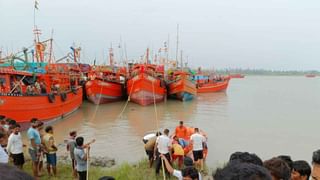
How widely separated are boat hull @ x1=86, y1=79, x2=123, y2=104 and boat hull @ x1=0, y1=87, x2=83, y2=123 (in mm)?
8671

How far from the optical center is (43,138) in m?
7.50

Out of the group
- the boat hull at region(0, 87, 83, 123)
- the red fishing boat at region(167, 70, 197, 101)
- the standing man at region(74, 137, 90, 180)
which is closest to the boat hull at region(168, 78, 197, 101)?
the red fishing boat at region(167, 70, 197, 101)

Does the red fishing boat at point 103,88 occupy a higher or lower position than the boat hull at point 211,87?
higher

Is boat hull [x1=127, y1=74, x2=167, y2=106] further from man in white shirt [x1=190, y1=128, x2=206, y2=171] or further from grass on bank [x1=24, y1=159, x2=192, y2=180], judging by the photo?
grass on bank [x1=24, y1=159, x2=192, y2=180]

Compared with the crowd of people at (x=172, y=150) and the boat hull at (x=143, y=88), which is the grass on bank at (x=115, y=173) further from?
the boat hull at (x=143, y=88)

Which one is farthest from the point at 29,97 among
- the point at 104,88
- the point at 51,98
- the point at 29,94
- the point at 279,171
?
the point at 104,88

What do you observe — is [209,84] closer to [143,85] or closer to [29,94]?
[143,85]

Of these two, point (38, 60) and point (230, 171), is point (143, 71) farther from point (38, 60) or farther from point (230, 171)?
point (230, 171)

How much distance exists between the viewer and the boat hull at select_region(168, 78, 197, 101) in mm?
32156

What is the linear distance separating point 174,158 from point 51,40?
16.3m

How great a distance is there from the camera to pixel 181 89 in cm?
3231

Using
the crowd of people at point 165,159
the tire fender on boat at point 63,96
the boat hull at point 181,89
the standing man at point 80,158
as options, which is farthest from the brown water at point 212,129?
the standing man at point 80,158

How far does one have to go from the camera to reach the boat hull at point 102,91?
28688mm

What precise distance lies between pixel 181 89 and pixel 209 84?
62.6 feet
